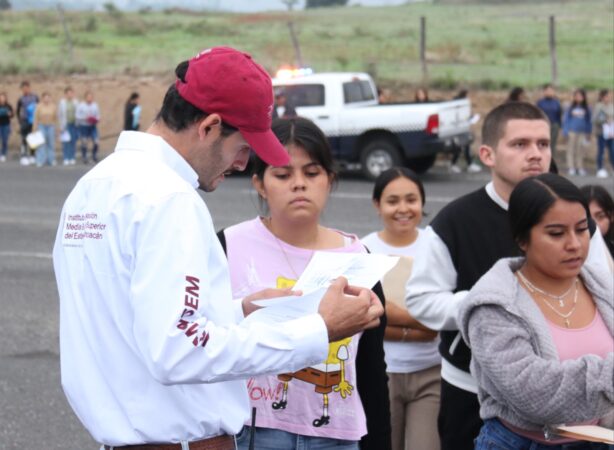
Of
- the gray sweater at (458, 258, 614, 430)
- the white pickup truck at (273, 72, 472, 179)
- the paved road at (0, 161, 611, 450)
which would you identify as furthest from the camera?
the white pickup truck at (273, 72, 472, 179)

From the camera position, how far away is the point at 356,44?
49562 millimetres

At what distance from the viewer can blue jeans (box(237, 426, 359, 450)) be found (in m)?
4.03

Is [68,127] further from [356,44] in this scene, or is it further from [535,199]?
[356,44]

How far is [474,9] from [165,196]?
3064 inches

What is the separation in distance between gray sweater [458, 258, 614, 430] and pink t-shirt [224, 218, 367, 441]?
1.42 feet

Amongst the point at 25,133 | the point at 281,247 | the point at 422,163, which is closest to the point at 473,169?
the point at 422,163

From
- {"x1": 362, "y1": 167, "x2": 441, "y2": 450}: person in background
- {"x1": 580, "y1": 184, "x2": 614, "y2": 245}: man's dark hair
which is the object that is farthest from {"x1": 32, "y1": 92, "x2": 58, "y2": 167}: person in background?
{"x1": 362, "y1": 167, "x2": 441, "y2": 450}: person in background

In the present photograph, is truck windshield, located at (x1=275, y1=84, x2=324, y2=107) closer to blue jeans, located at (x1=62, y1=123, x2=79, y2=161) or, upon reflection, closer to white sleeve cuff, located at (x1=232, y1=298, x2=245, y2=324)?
blue jeans, located at (x1=62, y1=123, x2=79, y2=161)

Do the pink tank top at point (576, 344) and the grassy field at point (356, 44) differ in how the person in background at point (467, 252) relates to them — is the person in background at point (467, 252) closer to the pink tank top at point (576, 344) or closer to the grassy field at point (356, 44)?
the pink tank top at point (576, 344)

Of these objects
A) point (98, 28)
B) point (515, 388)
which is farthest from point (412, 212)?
point (98, 28)

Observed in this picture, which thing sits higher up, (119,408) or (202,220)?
(202,220)

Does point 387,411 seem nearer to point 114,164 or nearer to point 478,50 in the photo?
point 114,164

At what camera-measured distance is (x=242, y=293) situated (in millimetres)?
4121

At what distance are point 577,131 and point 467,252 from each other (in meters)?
18.5
